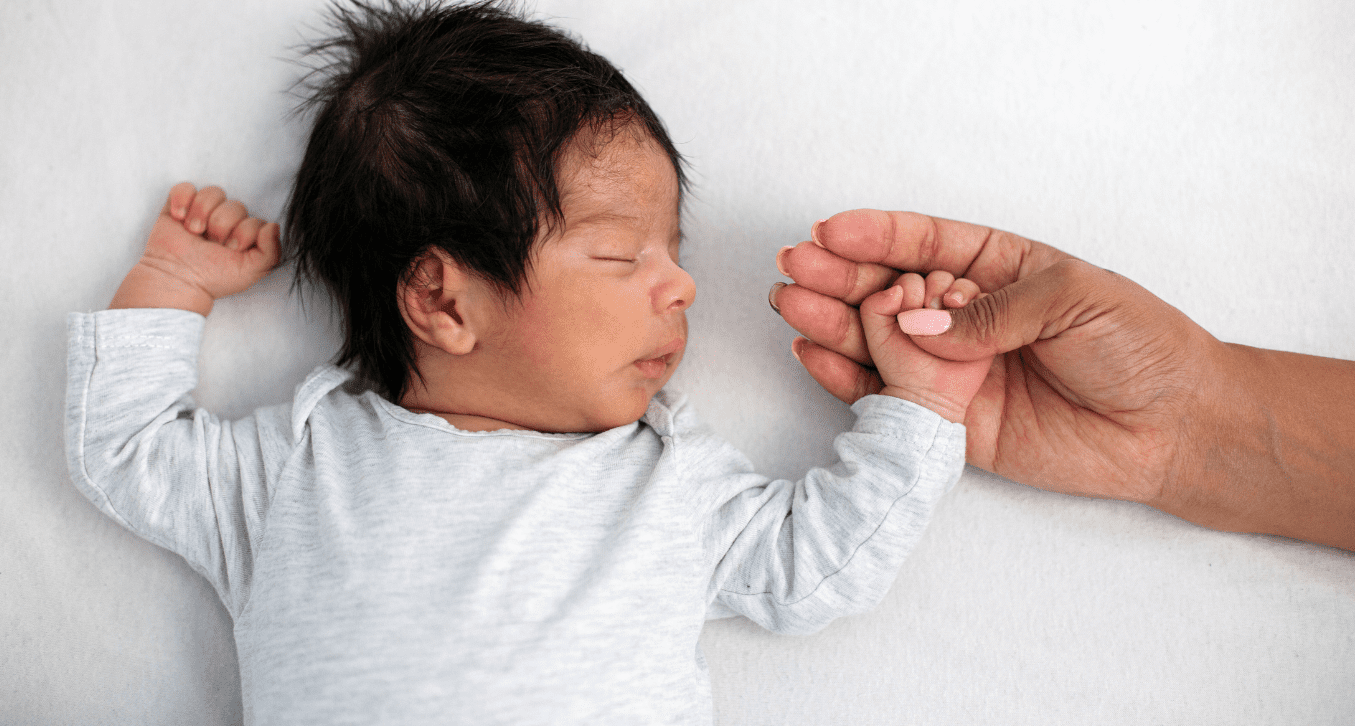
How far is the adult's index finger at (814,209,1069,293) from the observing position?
1.14m

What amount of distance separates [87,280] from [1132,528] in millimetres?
1642

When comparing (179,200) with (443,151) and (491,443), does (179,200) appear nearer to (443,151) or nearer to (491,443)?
(443,151)

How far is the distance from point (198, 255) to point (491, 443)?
21.7 inches

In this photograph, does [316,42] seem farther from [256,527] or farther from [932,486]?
[932,486]

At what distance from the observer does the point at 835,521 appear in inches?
43.4

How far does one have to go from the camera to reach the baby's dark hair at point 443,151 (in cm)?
105

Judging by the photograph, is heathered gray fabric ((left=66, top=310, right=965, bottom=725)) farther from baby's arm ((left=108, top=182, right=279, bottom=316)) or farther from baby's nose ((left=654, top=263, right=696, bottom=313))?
baby's nose ((left=654, top=263, right=696, bottom=313))

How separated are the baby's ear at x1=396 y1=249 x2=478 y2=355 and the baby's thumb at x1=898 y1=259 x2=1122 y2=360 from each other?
610 mm

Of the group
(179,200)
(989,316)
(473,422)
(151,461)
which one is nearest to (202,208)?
(179,200)

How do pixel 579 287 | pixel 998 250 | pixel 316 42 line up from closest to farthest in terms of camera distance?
pixel 579 287
pixel 998 250
pixel 316 42

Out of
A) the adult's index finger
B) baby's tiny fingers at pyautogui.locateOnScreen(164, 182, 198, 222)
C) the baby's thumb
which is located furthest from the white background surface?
the baby's thumb

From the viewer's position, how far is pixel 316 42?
52.4 inches

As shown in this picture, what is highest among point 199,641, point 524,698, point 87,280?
point 87,280

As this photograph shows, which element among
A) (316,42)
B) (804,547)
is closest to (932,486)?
(804,547)
